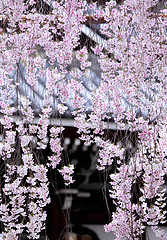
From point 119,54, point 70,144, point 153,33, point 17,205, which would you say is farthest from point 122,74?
point 70,144

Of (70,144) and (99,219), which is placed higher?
(70,144)

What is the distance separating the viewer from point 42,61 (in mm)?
1771

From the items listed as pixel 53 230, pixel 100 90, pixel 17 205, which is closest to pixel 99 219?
pixel 53 230

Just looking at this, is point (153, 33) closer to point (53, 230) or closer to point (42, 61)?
point (42, 61)

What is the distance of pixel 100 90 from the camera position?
1.71 metres

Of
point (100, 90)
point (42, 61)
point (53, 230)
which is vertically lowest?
point (53, 230)

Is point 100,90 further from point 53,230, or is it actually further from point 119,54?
point 53,230

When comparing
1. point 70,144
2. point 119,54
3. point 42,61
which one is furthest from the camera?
point 70,144

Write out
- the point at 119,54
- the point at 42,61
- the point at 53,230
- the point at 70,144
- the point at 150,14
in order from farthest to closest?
the point at 70,144
the point at 53,230
the point at 42,61
the point at 119,54
the point at 150,14

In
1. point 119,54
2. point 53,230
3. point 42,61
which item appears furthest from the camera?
point 53,230

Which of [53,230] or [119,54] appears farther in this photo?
[53,230]

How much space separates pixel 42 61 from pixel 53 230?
1848 millimetres

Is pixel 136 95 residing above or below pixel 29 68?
below

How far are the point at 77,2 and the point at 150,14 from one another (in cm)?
39
